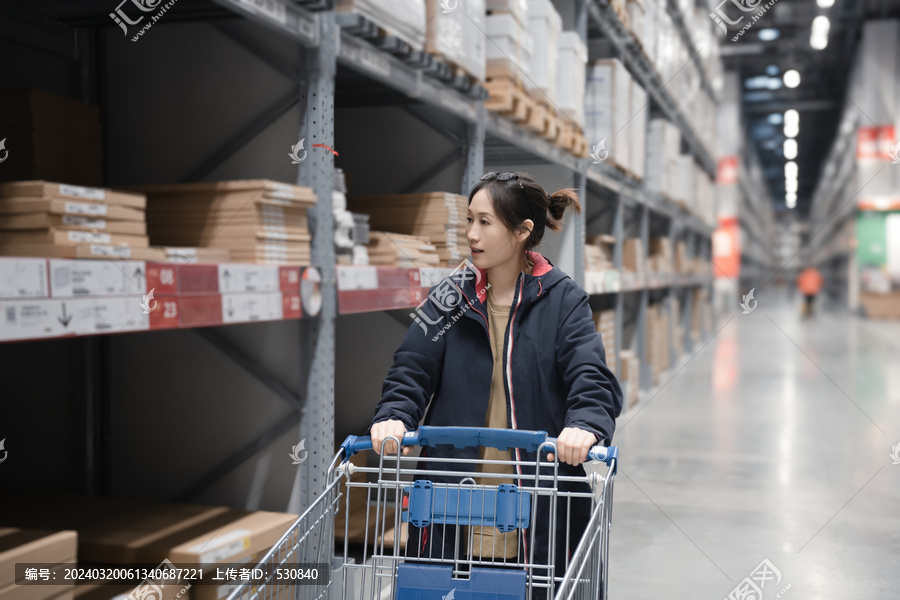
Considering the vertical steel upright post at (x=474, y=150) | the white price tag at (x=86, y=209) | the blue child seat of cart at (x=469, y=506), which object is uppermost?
the vertical steel upright post at (x=474, y=150)

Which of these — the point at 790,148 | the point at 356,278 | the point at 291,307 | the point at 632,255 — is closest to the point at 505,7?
the point at 356,278

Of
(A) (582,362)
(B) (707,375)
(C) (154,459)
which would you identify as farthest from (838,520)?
(B) (707,375)

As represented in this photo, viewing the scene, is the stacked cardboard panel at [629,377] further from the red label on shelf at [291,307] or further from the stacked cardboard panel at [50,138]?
the stacked cardboard panel at [50,138]

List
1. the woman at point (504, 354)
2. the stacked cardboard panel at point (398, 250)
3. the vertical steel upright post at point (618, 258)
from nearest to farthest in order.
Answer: the woman at point (504, 354) < the stacked cardboard panel at point (398, 250) < the vertical steel upright post at point (618, 258)

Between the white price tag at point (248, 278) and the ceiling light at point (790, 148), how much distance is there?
43.7m

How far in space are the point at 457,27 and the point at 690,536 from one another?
2.86 meters

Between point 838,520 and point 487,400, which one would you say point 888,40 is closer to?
point 838,520

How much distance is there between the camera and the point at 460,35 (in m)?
3.84

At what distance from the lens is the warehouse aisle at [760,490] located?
3.60 m

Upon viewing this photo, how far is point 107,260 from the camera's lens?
1983 millimetres

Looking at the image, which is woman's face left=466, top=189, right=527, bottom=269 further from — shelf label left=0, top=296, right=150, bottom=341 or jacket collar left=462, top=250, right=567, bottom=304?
shelf label left=0, top=296, right=150, bottom=341

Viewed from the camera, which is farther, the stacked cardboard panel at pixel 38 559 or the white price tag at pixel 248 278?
the white price tag at pixel 248 278

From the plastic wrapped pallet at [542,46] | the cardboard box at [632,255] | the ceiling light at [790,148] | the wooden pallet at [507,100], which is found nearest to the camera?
the wooden pallet at [507,100]

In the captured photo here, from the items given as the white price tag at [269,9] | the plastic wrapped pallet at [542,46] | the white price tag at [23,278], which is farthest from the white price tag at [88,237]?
the plastic wrapped pallet at [542,46]
